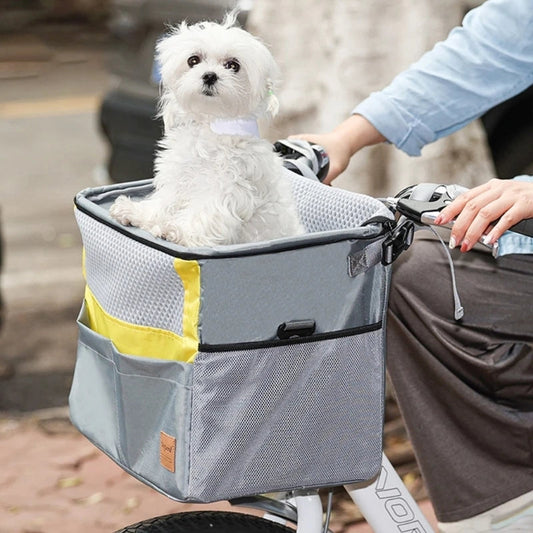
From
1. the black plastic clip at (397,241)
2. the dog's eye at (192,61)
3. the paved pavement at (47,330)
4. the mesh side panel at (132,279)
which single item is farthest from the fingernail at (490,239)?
the paved pavement at (47,330)

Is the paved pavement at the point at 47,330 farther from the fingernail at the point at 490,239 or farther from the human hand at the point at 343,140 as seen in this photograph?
the fingernail at the point at 490,239

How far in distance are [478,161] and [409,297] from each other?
7.38ft

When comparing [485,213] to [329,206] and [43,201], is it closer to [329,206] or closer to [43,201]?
[329,206]

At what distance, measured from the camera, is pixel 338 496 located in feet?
12.2

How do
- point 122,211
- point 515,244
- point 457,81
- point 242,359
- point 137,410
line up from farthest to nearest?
point 457,81 → point 515,244 → point 122,211 → point 137,410 → point 242,359

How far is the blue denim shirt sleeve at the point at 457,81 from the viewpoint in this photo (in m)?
2.38

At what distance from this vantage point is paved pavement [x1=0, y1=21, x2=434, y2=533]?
3.74 metres

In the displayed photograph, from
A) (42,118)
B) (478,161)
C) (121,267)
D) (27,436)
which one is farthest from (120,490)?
(42,118)

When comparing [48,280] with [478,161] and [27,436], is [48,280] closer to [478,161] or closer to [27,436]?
[27,436]

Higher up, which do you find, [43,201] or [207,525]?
[207,525]

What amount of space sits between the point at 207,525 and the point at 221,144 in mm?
752

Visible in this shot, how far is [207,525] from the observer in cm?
204

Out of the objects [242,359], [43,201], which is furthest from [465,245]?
[43,201]

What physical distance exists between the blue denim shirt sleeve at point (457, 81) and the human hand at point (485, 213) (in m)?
0.65
